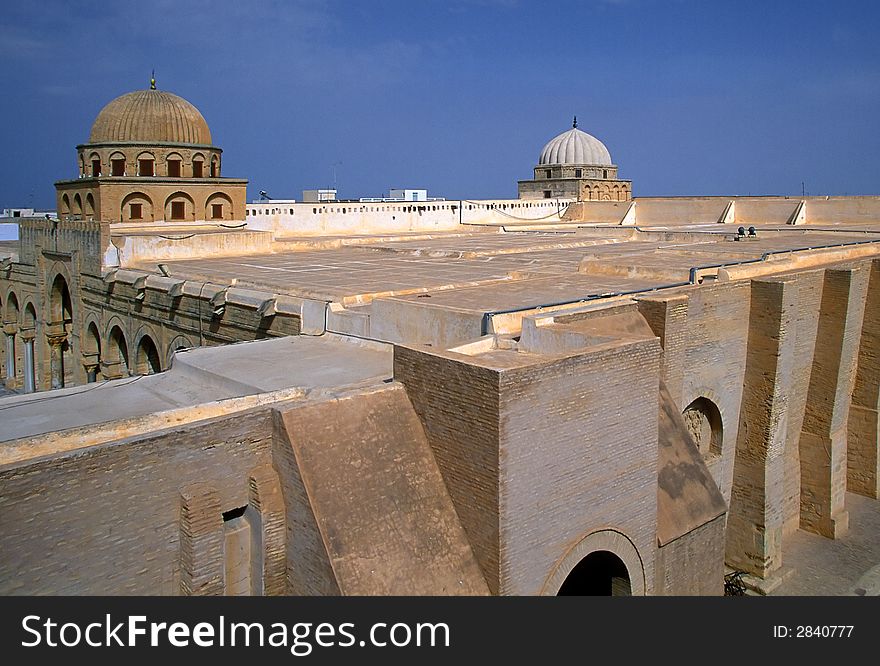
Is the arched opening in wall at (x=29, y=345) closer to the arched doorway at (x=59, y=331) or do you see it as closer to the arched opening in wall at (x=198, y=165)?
the arched doorway at (x=59, y=331)

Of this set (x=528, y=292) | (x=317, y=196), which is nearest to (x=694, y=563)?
(x=528, y=292)

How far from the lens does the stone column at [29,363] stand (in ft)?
62.1

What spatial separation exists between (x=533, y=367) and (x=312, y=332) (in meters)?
5.49

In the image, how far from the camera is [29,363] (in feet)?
62.5

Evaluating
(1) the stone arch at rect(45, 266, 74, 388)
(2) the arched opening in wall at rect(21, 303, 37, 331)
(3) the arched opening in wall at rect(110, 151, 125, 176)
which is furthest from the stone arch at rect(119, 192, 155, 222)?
(2) the arched opening in wall at rect(21, 303, 37, 331)

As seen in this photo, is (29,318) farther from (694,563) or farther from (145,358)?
(694,563)

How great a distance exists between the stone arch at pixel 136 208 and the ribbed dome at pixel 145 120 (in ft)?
4.60

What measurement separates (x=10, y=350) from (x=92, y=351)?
4868mm

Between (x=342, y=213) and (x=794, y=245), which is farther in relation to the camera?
(x=342, y=213)
